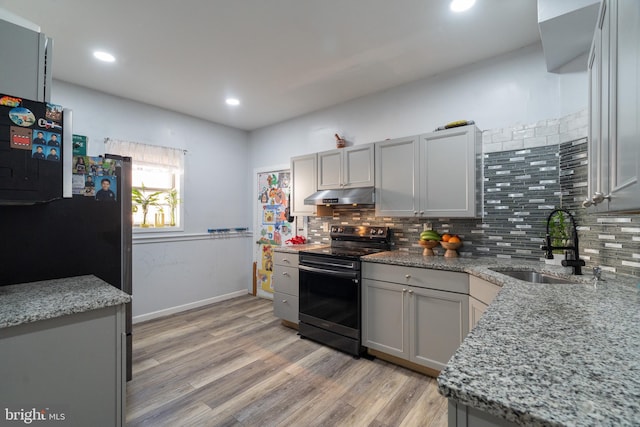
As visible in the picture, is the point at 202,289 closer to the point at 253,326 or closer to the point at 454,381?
the point at 253,326

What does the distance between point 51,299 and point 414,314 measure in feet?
7.55

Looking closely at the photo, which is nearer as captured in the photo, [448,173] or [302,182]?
[448,173]

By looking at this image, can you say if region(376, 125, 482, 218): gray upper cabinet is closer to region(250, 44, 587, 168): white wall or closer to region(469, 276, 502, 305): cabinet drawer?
region(250, 44, 587, 168): white wall

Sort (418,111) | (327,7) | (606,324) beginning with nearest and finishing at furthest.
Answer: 1. (606,324)
2. (327,7)
3. (418,111)

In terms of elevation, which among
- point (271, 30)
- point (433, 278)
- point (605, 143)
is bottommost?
point (433, 278)

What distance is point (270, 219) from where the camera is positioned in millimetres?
4465

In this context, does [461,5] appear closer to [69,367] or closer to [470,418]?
[470,418]

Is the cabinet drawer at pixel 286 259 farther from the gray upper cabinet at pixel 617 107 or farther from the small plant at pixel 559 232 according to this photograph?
the gray upper cabinet at pixel 617 107

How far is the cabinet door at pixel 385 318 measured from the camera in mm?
2439

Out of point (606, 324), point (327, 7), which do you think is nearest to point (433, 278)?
point (606, 324)

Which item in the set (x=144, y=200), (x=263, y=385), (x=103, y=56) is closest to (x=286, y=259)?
(x=263, y=385)

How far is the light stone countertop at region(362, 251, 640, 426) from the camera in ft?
1.73

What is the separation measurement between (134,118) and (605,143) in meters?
4.18

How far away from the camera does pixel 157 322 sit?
3.50m
